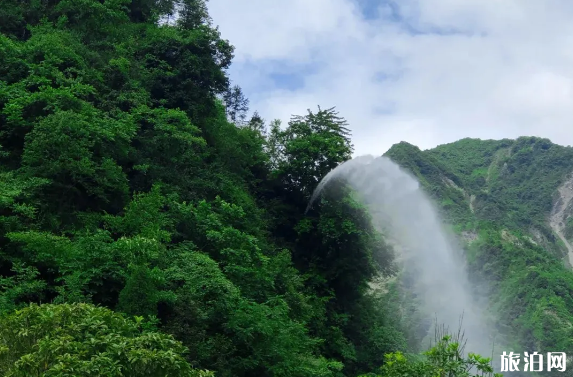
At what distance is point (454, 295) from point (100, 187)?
29.1m

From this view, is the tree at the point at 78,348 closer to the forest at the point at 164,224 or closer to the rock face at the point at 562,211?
the forest at the point at 164,224

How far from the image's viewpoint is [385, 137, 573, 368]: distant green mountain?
38750mm

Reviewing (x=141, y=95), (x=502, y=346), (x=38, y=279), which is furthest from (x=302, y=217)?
(x=502, y=346)

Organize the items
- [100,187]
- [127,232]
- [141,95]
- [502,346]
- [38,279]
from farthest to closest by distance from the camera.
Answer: [502,346], [141,95], [100,187], [127,232], [38,279]

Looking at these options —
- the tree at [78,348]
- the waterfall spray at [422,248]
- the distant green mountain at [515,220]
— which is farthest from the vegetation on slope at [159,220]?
the distant green mountain at [515,220]

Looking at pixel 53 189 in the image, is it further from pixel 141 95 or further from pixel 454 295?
pixel 454 295

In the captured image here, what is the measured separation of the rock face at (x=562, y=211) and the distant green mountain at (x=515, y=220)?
110 mm

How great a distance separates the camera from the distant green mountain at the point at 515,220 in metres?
38.8

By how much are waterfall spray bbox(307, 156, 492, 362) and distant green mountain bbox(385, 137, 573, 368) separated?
191cm

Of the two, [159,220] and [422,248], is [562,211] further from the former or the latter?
[159,220]

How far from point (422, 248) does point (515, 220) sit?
31.4m

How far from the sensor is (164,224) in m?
14.5

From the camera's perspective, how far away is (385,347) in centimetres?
1972

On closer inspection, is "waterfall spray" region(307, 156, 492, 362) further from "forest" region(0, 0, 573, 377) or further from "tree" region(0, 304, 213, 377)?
"tree" region(0, 304, 213, 377)
